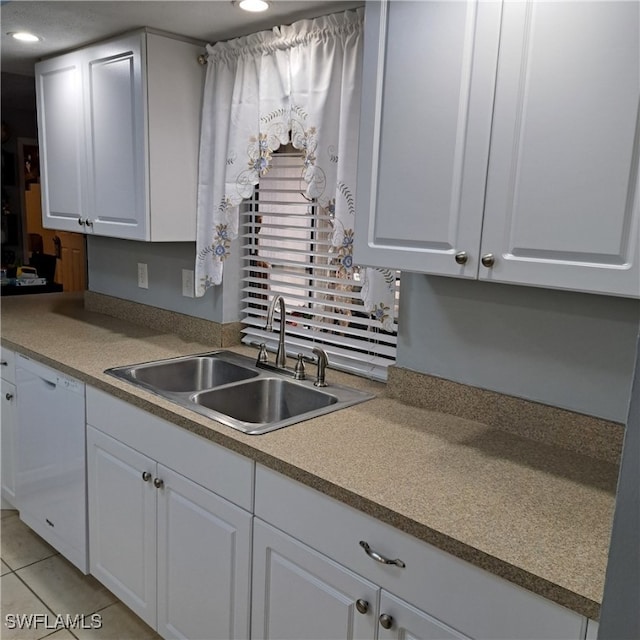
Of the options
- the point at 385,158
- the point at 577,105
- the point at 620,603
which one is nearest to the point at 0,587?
the point at 385,158

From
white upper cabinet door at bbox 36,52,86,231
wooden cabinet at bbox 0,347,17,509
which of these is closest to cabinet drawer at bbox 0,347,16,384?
wooden cabinet at bbox 0,347,17,509

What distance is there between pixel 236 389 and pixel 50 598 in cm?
113

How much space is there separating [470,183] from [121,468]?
1466 millimetres

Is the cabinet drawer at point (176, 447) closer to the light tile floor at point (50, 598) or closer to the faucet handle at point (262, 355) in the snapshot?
the faucet handle at point (262, 355)

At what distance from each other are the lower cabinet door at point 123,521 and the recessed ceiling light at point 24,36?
5.25 ft

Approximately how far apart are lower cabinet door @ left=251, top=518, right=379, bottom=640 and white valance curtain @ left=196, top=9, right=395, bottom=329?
810 mm

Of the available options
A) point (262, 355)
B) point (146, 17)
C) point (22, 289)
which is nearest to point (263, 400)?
point (262, 355)

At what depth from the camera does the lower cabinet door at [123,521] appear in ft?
6.44

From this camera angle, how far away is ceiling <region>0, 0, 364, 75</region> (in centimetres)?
196

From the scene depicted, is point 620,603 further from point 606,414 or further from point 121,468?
point 121,468

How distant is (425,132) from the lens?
1449 millimetres

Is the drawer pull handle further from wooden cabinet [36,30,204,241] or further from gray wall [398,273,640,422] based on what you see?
wooden cabinet [36,30,204,241]

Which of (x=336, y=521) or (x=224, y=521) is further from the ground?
(x=336, y=521)

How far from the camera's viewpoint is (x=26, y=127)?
18.6ft
